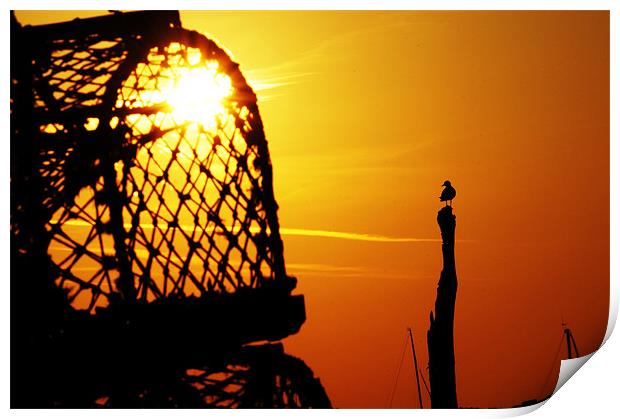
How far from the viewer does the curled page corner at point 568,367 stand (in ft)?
21.8

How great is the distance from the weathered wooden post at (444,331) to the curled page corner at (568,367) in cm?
66

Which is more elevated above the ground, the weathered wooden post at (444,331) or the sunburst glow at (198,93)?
the sunburst glow at (198,93)

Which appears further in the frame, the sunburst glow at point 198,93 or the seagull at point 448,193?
the seagull at point 448,193

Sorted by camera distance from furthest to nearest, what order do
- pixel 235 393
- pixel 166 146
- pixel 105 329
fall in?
1. pixel 235 393
2. pixel 166 146
3. pixel 105 329

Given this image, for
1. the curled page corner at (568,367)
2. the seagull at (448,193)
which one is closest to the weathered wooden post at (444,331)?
the seagull at (448,193)

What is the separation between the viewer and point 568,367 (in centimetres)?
668

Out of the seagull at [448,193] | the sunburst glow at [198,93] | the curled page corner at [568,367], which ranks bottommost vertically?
the curled page corner at [568,367]

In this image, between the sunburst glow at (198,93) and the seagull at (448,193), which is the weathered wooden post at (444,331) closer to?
the seagull at (448,193)

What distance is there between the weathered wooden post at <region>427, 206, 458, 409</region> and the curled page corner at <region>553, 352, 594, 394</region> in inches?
25.9

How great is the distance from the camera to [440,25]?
6.51m

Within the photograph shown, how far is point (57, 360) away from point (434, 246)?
2.39 m

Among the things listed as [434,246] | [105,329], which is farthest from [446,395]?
[105,329]

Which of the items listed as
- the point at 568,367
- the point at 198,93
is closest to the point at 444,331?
the point at 568,367
